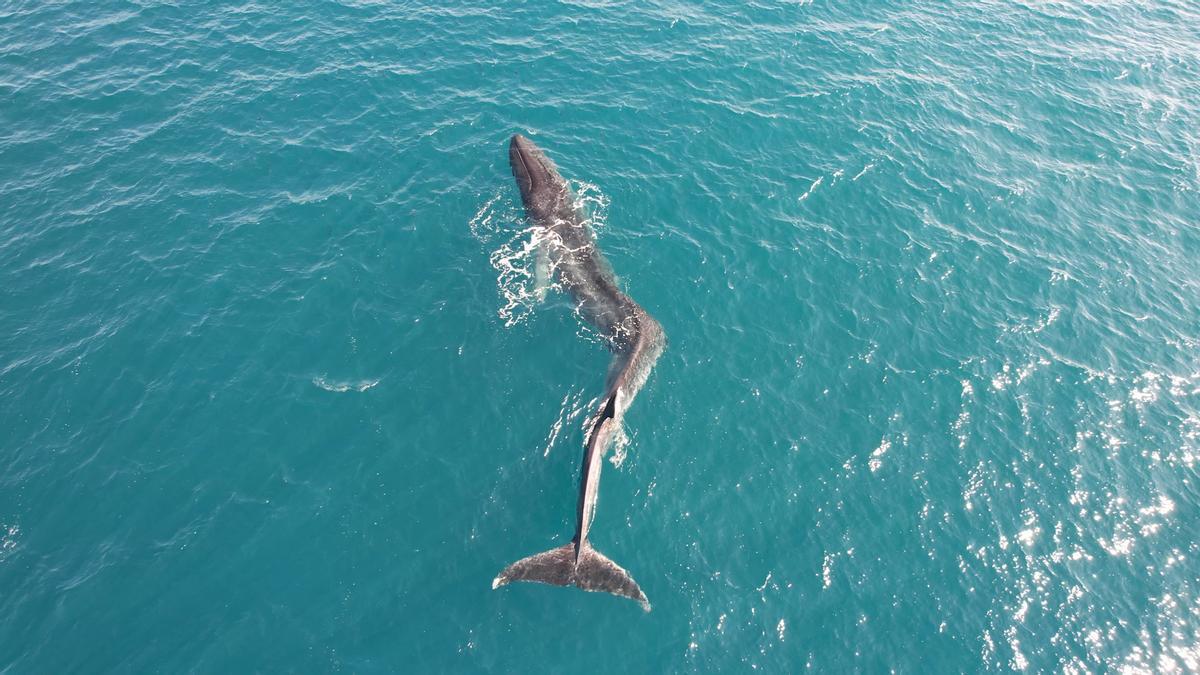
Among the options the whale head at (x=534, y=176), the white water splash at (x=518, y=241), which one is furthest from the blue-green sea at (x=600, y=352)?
the whale head at (x=534, y=176)

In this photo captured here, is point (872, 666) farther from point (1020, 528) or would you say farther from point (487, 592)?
point (487, 592)

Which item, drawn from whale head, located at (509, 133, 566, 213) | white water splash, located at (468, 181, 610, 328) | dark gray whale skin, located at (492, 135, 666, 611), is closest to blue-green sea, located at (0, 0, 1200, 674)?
white water splash, located at (468, 181, 610, 328)

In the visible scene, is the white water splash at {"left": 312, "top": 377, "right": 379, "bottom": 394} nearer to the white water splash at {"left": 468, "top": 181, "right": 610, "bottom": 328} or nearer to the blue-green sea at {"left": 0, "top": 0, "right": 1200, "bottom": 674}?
the blue-green sea at {"left": 0, "top": 0, "right": 1200, "bottom": 674}

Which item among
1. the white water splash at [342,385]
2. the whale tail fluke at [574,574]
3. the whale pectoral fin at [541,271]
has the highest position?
the whale pectoral fin at [541,271]

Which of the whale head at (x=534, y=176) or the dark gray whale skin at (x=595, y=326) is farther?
the whale head at (x=534, y=176)

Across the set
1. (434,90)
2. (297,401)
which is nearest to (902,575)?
(297,401)

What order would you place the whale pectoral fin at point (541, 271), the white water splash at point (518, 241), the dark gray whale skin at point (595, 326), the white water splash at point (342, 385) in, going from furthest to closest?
the whale pectoral fin at point (541, 271) < the white water splash at point (518, 241) < the white water splash at point (342, 385) < the dark gray whale skin at point (595, 326)

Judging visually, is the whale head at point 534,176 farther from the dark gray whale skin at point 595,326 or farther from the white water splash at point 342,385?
the white water splash at point 342,385
